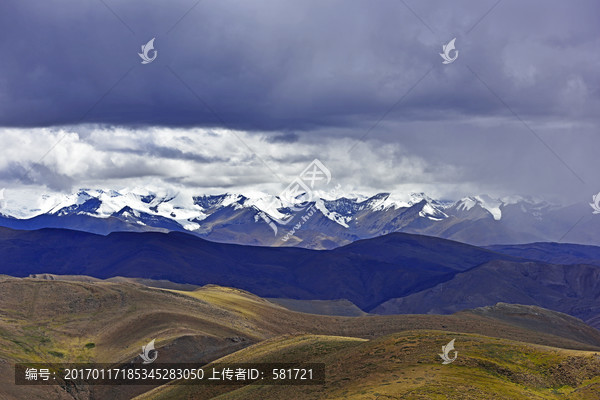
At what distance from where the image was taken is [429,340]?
8312 cm

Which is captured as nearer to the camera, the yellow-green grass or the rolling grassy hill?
the yellow-green grass

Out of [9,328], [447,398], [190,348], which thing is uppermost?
[9,328]

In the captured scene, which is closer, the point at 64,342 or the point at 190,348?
the point at 190,348

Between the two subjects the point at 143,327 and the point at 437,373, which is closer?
the point at 437,373

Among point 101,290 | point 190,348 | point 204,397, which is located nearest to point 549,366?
point 204,397

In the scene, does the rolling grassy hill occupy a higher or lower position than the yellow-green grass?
higher

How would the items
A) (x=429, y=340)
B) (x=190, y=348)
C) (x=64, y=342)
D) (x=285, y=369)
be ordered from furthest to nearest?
1. (x=64, y=342)
2. (x=190, y=348)
3. (x=285, y=369)
4. (x=429, y=340)

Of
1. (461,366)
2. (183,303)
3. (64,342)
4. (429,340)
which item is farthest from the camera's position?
(183,303)

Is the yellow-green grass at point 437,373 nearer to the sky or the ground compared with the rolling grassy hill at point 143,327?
nearer to the ground

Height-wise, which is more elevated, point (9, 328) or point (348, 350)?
point (9, 328)

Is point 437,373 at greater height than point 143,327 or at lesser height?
lesser

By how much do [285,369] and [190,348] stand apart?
42322mm

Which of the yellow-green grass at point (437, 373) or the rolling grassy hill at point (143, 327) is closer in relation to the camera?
the yellow-green grass at point (437, 373)

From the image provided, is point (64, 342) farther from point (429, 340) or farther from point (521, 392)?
point (521, 392)
